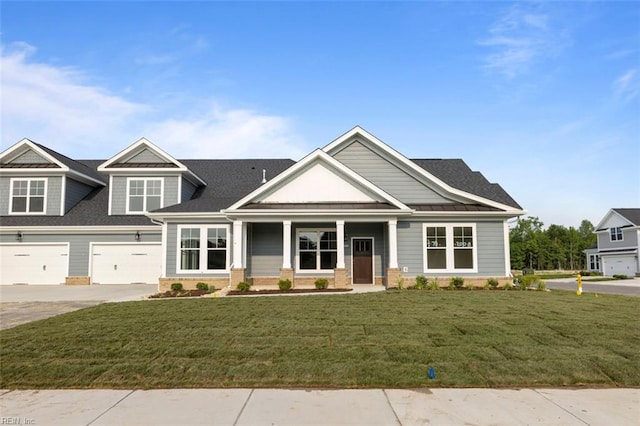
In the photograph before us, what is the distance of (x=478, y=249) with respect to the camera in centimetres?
Result: 1859

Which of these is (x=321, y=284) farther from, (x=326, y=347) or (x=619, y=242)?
(x=619, y=242)

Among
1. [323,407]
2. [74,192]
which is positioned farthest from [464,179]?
[74,192]

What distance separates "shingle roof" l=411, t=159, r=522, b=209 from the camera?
66.3ft

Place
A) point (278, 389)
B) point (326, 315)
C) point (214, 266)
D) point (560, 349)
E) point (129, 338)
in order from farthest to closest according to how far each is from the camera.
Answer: point (214, 266) < point (326, 315) < point (129, 338) < point (560, 349) < point (278, 389)

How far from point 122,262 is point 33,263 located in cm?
451

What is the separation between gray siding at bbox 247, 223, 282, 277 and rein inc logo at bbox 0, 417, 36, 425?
14.0m

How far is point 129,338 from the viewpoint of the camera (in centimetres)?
836

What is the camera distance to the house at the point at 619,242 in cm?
4250

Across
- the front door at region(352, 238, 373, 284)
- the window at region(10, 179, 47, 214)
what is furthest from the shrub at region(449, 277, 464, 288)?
the window at region(10, 179, 47, 214)

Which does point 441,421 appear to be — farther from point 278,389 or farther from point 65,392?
point 65,392

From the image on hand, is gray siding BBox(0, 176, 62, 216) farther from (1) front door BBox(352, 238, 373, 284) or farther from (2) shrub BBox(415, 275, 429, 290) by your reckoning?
(2) shrub BBox(415, 275, 429, 290)

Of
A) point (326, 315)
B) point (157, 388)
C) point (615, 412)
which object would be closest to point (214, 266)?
point (326, 315)

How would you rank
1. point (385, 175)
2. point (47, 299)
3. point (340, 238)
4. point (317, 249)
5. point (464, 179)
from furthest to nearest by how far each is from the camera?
point (464, 179), point (385, 175), point (317, 249), point (340, 238), point (47, 299)

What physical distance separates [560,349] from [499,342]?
97 cm
